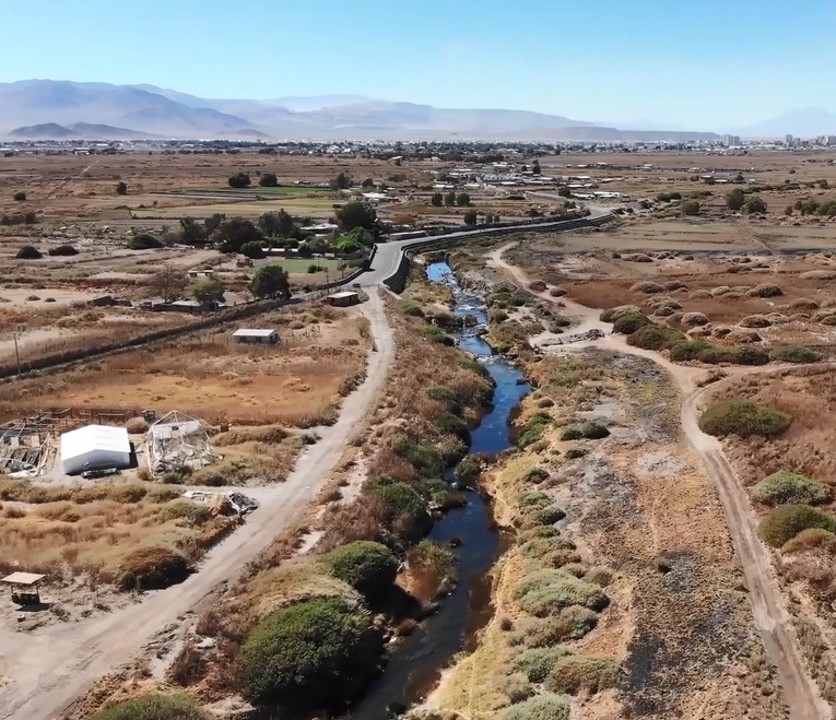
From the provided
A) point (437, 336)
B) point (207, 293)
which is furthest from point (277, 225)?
point (437, 336)

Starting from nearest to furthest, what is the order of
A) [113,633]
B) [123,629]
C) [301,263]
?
[113,633] → [123,629] → [301,263]

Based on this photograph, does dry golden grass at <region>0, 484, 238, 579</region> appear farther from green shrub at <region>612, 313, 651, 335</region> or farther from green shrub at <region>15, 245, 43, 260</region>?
green shrub at <region>15, 245, 43, 260</region>

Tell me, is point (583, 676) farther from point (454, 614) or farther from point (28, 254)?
point (28, 254)

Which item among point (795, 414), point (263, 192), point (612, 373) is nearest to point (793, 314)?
point (612, 373)

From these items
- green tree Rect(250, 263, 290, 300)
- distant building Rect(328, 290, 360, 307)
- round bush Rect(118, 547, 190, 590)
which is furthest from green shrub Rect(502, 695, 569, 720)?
green tree Rect(250, 263, 290, 300)

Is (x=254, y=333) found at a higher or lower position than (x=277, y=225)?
lower

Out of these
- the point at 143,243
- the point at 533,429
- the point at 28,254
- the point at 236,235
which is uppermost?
the point at 236,235
